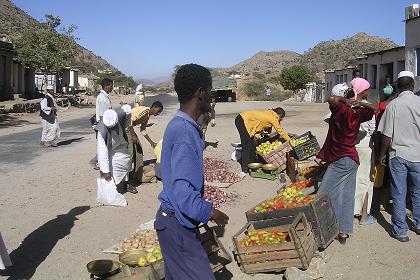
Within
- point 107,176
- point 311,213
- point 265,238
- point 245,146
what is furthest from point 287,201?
point 245,146

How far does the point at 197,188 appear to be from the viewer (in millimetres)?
2691

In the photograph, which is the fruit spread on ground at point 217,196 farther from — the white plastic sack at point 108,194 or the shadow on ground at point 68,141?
the shadow on ground at point 68,141

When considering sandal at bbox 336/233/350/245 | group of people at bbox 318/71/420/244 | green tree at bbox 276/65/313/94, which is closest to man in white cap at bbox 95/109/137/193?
group of people at bbox 318/71/420/244

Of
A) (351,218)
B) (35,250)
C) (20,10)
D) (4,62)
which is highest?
(20,10)

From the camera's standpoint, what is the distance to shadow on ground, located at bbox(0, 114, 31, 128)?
22.0 metres

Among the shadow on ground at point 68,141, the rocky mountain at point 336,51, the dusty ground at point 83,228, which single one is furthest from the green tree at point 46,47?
the rocky mountain at point 336,51

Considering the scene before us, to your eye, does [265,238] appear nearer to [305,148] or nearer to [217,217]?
[217,217]

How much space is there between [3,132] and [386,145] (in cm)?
1685

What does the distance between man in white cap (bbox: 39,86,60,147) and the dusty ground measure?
351cm

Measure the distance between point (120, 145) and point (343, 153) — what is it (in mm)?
3688

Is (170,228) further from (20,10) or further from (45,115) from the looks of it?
(20,10)

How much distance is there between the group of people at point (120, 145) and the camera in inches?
280

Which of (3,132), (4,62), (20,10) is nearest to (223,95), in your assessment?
(4,62)

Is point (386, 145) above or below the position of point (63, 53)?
below
